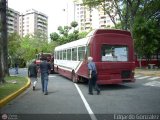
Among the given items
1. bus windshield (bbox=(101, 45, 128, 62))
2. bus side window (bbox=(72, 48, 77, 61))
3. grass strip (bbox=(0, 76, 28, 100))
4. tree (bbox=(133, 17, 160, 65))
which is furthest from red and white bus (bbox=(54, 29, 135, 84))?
tree (bbox=(133, 17, 160, 65))

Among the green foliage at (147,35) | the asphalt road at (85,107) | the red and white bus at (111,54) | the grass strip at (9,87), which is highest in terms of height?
the green foliage at (147,35)

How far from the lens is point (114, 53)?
66.8 feet

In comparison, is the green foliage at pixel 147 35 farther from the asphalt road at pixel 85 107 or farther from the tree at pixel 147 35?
the asphalt road at pixel 85 107

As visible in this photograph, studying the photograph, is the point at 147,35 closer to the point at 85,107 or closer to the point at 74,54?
the point at 74,54

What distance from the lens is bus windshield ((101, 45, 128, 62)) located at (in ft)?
66.1

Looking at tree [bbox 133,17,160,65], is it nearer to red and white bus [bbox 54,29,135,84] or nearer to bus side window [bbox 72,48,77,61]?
bus side window [bbox 72,48,77,61]

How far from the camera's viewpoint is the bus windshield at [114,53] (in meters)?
20.2

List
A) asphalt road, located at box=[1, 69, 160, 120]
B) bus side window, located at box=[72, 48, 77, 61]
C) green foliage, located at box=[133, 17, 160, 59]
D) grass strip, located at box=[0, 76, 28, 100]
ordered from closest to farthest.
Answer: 1. asphalt road, located at box=[1, 69, 160, 120]
2. grass strip, located at box=[0, 76, 28, 100]
3. bus side window, located at box=[72, 48, 77, 61]
4. green foliage, located at box=[133, 17, 160, 59]

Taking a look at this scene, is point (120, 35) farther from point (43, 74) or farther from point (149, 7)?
point (149, 7)

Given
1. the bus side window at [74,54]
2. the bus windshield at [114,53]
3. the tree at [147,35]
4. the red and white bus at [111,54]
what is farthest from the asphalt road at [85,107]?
the tree at [147,35]

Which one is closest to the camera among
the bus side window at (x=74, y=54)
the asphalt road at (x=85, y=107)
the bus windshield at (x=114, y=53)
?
the asphalt road at (x=85, y=107)

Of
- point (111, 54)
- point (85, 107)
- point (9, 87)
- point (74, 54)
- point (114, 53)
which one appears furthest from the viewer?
point (74, 54)

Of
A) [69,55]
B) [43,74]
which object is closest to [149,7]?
[69,55]

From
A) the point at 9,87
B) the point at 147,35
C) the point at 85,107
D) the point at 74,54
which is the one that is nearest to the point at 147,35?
the point at 147,35
